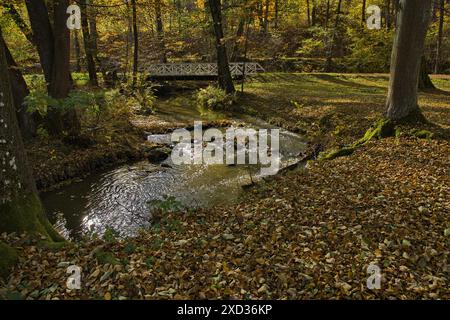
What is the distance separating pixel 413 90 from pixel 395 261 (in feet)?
24.0

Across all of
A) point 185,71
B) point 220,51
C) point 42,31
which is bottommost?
point 185,71

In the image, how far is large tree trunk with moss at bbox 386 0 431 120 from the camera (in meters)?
9.48

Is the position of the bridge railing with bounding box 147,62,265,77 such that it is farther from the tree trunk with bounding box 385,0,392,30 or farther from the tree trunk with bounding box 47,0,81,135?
the tree trunk with bounding box 47,0,81,135

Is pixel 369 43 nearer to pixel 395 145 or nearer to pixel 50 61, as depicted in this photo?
pixel 395 145

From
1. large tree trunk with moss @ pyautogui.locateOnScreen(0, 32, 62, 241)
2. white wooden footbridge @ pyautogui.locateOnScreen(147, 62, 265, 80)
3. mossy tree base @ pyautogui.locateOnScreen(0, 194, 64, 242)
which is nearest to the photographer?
large tree trunk with moss @ pyautogui.locateOnScreen(0, 32, 62, 241)

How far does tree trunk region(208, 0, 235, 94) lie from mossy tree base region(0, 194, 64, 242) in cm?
1495

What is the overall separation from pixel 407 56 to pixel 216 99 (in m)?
11.2

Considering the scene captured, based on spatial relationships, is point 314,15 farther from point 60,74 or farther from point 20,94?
point 20,94

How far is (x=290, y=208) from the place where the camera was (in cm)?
670

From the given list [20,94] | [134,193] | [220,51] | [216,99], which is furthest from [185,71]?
[134,193]

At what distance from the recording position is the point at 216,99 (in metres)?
19.5

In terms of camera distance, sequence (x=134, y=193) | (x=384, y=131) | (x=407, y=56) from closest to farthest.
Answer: (x=134, y=193), (x=407, y=56), (x=384, y=131)

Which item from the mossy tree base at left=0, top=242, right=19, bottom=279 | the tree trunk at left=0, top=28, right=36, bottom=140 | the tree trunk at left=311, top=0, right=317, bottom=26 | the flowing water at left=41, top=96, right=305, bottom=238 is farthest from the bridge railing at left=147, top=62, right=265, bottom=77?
the mossy tree base at left=0, top=242, right=19, bottom=279

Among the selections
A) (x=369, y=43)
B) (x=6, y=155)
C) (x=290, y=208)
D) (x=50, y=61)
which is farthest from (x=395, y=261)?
(x=369, y=43)
